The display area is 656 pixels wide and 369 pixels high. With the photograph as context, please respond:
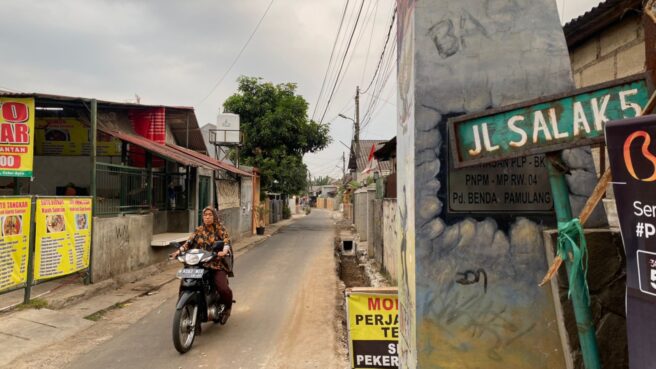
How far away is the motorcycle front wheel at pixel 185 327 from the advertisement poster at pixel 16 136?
4764 millimetres

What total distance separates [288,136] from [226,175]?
732 cm

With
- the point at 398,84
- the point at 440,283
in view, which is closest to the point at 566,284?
the point at 440,283

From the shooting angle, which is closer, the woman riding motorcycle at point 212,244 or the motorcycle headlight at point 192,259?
the motorcycle headlight at point 192,259

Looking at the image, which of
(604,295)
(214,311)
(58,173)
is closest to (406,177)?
(604,295)

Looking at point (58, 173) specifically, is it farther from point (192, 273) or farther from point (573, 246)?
point (573, 246)

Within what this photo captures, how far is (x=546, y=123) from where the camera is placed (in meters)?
2.11

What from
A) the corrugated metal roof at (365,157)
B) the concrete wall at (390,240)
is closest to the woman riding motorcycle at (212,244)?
the concrete wall at (390,240)

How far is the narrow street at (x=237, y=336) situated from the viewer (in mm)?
4793

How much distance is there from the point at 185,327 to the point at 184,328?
0.10 feet

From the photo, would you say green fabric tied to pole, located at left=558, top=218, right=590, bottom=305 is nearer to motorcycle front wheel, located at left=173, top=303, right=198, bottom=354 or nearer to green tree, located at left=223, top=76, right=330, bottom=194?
motorcycle front wheel, located at left=173, top=303, right=198, bottom=354

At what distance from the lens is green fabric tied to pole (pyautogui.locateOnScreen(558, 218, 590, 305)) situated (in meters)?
2.03

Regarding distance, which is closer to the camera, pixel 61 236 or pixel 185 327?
pixel 185 327

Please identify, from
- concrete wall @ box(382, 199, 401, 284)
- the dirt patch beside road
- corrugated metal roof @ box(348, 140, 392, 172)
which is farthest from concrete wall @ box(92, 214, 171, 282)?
corrugated metal roof @ box(348, 140, 392, 172)

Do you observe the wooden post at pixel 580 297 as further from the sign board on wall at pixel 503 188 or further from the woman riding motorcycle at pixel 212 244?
the woman riding motorcycle at pixel 212 244
